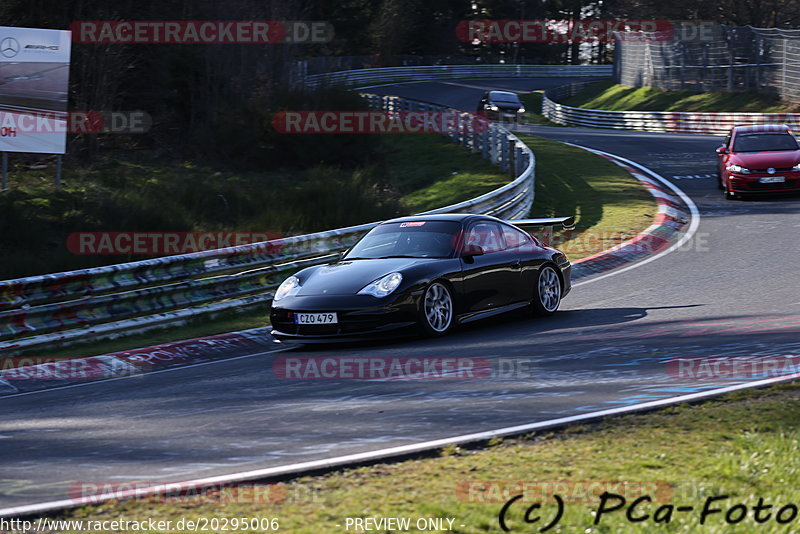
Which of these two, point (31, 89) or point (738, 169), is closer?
point (31, 89)

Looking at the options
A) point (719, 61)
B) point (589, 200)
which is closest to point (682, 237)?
point (589, 200)

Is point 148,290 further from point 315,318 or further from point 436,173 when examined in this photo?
point 436,173

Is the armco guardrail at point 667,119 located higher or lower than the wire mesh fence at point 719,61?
lower

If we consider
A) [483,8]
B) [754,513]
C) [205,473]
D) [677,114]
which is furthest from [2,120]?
[483,8]

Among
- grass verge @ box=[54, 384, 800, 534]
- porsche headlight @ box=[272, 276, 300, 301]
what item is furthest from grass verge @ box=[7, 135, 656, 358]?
grass verge @ box=[54, 384, 800, 534]

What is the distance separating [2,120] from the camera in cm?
2036

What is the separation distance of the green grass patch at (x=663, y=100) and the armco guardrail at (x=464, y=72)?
14709 millimetres

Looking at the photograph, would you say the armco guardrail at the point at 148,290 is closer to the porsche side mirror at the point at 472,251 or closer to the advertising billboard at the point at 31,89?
the porsche side mirror at the point at 472,251

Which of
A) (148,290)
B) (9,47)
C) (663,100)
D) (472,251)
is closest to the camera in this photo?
(472,251)

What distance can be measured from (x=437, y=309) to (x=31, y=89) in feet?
44.2

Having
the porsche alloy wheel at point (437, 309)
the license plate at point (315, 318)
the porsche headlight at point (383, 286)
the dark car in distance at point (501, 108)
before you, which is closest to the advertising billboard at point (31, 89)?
the license plate at point (315, 318)

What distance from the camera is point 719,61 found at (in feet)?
164

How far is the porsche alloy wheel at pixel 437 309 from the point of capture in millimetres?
10227

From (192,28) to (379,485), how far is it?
3527 cm
